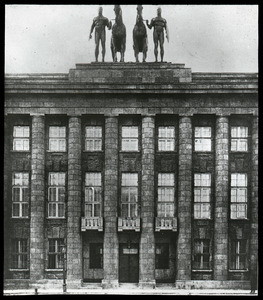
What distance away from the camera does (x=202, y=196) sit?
111 ft

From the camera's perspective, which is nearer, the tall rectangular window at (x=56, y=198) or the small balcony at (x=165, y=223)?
the small balcony at (x=165, y=223)

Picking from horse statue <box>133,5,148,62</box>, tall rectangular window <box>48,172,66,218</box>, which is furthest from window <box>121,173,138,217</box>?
horse statue <box>133,5,148,62</box>

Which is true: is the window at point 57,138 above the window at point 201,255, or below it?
above

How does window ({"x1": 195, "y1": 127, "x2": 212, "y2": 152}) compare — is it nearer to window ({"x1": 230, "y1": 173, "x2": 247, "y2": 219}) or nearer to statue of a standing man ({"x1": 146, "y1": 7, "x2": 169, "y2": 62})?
window ({"x1": 230, "y1": 173, "x2": 247, "y2": 219})

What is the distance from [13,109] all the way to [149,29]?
933 cm

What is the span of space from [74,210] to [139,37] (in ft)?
35.4

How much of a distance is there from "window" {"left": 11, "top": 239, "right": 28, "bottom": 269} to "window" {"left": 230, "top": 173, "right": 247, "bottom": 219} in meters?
12.5

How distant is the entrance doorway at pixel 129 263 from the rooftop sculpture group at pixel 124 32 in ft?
36.8

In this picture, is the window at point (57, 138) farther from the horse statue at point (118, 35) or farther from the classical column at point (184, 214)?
the classical column at point (184, 214)

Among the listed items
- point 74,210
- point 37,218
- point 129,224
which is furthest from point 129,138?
point 37,218

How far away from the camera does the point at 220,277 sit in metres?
33.3

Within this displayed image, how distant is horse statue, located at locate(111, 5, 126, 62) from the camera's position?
3241 centimetres

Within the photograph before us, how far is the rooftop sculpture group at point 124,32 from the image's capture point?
106 ft

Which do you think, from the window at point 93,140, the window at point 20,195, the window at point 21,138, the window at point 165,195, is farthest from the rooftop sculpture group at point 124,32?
the window at point 20,195
